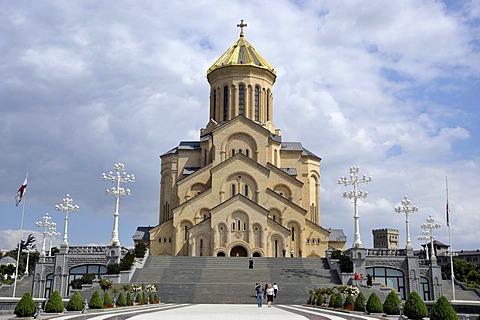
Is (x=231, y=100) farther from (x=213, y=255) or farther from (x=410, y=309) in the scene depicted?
(x=410, y=309)

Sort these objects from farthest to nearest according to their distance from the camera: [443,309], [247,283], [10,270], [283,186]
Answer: [10,270] < [283,186] < [247,283] < [443,309]

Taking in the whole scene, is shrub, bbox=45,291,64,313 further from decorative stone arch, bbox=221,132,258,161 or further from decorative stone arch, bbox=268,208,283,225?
decorative stone arch, bbox=221,132,258,161

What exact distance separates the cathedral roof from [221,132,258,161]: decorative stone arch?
8.21 m

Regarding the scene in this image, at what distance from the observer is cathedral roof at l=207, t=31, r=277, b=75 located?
55.2 meters

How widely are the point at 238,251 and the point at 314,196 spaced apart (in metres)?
13.0

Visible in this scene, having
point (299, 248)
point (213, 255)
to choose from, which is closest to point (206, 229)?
point (213, 255)

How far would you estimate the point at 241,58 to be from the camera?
183 feet

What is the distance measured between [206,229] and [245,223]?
3.27 metres

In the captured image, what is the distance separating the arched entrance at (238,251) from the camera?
146ft

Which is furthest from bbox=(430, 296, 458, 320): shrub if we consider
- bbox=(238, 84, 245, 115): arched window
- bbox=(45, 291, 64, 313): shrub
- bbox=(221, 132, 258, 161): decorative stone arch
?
bbox=(238, 84, 245, 115): arched window

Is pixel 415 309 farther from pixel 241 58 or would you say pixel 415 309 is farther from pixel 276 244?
pixel 241 58

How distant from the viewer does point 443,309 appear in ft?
43.1

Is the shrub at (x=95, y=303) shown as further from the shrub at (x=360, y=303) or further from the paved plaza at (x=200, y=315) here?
the shrub at (x=360, y=303)

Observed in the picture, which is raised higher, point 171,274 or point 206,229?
point 206,229
